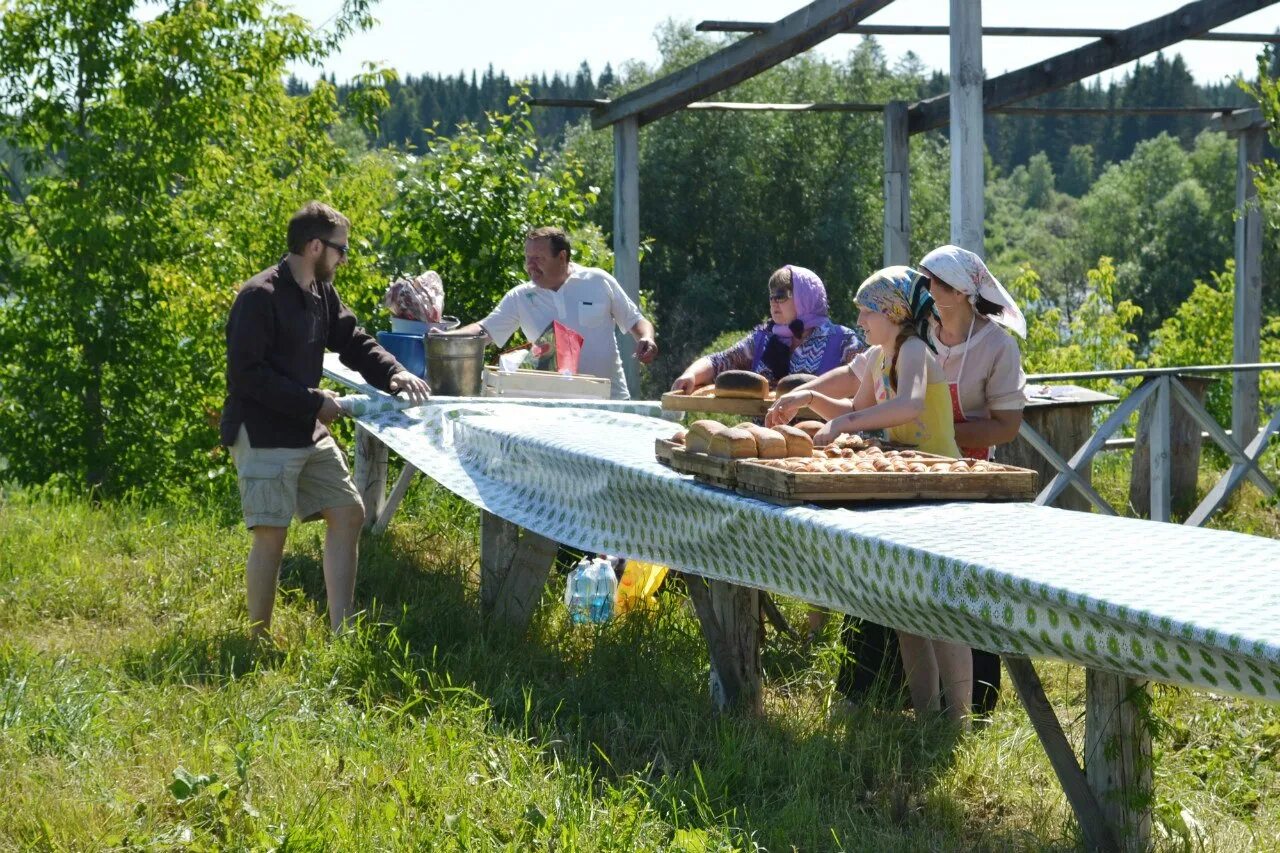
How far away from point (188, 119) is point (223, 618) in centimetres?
468

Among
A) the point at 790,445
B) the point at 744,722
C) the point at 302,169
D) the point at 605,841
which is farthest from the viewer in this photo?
the point at 302,169

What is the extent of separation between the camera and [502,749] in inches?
154

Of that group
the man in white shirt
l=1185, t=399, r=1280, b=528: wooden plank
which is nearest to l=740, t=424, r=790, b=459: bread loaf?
the man in white shirt

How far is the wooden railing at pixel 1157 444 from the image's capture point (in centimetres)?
720

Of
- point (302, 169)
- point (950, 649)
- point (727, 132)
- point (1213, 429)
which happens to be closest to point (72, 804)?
point (950, 649)

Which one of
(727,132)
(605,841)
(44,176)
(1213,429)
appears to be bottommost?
(605,841)

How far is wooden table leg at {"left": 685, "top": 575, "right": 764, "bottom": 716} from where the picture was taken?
4367mm

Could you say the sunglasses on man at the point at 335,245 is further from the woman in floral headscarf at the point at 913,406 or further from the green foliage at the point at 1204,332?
the green foliage at the point at 1204,332

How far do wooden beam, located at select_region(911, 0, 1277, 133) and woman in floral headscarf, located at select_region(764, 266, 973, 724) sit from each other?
3308 millimetres

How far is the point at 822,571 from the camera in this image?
10.9ft

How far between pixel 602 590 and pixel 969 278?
6.85ft

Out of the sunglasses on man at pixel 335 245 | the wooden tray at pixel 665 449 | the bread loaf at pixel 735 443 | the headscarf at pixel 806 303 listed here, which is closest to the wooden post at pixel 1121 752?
the bread loaf at pixel 735 443

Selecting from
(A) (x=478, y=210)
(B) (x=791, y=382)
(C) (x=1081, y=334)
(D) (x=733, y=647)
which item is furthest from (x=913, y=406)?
(C) (x=1081, y=334)

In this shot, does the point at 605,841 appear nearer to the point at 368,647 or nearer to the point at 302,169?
the point at 368,647
